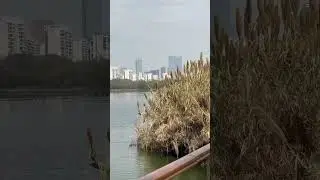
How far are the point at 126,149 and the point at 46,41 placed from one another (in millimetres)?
645

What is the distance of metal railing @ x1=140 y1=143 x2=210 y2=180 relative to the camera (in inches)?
85.4

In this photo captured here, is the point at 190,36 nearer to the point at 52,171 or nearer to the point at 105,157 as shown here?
the point at 105,157

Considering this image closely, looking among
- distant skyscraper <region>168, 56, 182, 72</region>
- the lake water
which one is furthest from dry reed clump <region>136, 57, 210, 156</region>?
the lake water

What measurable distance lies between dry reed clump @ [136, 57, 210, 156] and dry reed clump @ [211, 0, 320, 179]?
369mm

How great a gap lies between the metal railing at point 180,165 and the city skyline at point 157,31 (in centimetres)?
49

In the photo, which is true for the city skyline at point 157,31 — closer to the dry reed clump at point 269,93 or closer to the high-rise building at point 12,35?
the dry reed clump at point 269,93

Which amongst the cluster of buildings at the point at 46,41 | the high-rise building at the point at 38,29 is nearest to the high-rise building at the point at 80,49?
the cluster of buildings at the point at 46,41

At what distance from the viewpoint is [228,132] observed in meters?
2.11

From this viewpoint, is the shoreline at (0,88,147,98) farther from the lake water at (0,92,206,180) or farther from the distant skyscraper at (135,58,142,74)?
the distant skyscraper at (135,58,142,74)

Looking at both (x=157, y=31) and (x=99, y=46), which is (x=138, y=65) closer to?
(x=157, y=31)

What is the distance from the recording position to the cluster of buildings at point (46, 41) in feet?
5.64

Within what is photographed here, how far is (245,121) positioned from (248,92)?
5.2 inches

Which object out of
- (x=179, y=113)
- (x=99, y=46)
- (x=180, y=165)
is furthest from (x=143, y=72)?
(x=179, y=113)

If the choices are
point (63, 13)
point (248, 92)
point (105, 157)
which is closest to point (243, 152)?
point (248, 92)
